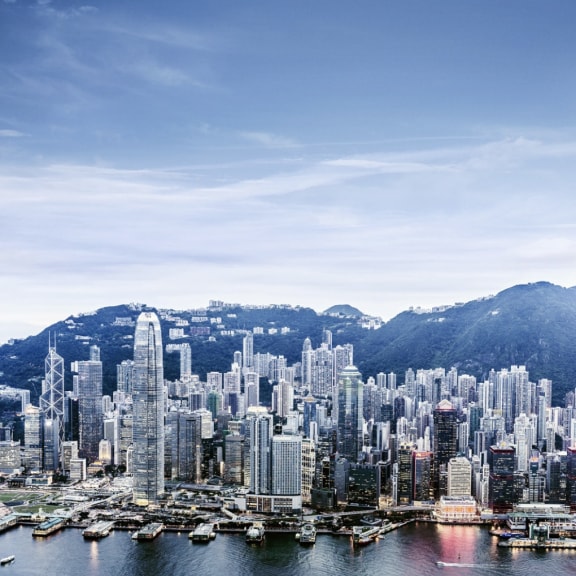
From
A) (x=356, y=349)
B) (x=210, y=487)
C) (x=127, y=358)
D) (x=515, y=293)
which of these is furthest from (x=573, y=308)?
(x=210, y=487)

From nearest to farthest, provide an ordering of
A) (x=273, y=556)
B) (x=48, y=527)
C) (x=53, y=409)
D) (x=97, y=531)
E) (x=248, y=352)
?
(x=273, y=556) < (x=97, y=531) < (x=48, y=527) < (x=53, y=409) < (x=248, y=352)

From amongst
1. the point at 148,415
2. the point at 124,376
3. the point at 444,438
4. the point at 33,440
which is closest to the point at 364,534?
the point at 148,415

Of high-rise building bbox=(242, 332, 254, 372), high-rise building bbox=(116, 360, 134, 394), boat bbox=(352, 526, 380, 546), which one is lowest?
boat bbox=(352, 526, 380, 546)

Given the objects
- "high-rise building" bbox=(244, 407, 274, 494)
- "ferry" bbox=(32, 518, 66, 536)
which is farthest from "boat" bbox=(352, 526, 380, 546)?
"ferry" bbox=(32, 518, 66, 536)

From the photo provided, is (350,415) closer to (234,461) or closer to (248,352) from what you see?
(234,461)

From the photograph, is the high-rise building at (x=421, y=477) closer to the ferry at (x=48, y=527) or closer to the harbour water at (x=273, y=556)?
the harbour water at (x=273, y=556)

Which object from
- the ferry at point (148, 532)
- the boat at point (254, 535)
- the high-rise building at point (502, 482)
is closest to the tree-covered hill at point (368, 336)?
the high-rise building at point (502, 482)

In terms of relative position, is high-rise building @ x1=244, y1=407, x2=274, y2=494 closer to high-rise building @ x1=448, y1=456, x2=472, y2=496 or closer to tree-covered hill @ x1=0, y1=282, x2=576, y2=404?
high-rise building @ x1=448, y1=456, x2=472, y2=496
